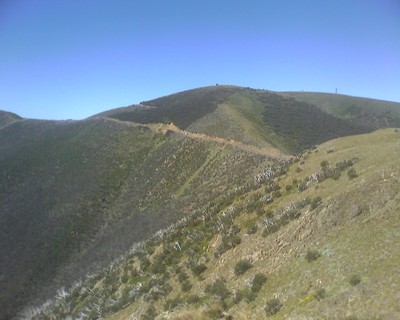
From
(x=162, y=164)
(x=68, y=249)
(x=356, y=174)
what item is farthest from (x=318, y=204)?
(x=162, y=164)

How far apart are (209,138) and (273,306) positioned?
144 feet

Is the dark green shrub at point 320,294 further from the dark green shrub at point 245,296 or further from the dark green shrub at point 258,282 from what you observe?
the dark green shrub at point 258,282

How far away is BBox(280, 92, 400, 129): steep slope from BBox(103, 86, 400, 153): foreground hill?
1.81 feet

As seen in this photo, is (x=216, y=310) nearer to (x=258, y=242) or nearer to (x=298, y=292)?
(x=298, y=292)

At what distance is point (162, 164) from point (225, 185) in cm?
1642

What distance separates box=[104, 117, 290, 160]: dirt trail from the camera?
43.6 meters

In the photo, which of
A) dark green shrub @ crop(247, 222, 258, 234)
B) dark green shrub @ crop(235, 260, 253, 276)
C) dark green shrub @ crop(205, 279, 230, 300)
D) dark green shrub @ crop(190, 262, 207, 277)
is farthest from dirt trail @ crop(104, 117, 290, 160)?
dark green shrub @ crop(205, 279, 230, 300)

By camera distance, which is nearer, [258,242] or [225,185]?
[258,242]

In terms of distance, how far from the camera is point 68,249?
4025 centimetres

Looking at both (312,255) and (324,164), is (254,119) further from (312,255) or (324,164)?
(312,255)

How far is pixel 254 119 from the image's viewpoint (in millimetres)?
76125

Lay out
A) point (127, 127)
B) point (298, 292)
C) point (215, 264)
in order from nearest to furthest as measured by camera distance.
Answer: point (298, 292) → point (215, 264) → point (127, 127)

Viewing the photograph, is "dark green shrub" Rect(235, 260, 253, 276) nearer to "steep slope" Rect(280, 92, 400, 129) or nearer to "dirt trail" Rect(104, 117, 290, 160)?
"dirt trail" Rect(104, 117, 290, 160)

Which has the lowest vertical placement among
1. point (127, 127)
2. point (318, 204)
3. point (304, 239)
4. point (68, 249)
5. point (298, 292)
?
point (68, 249)
